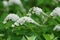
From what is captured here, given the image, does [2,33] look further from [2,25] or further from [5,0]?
[5,0]

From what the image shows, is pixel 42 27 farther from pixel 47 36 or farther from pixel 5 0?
pixel 5 0

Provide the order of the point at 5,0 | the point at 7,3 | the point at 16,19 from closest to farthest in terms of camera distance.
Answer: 1. the point at 16,19
2. the point at 7,3
3. the point at 5,0

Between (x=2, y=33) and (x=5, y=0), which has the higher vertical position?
(x=5, y=0)

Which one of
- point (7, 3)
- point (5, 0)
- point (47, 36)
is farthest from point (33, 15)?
point (5, 0)

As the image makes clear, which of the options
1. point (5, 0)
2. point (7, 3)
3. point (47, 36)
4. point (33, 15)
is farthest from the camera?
point (5, 0)

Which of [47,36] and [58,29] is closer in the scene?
[47,36]

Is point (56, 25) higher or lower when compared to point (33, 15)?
lower

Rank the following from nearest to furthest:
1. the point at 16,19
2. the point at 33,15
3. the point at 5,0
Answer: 1. the point at 16,19
2. the point at 33,15
3. the point at 5,0

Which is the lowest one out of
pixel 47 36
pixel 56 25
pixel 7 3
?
pixel 47 36

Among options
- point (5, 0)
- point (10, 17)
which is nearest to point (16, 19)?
point (10, 17)
